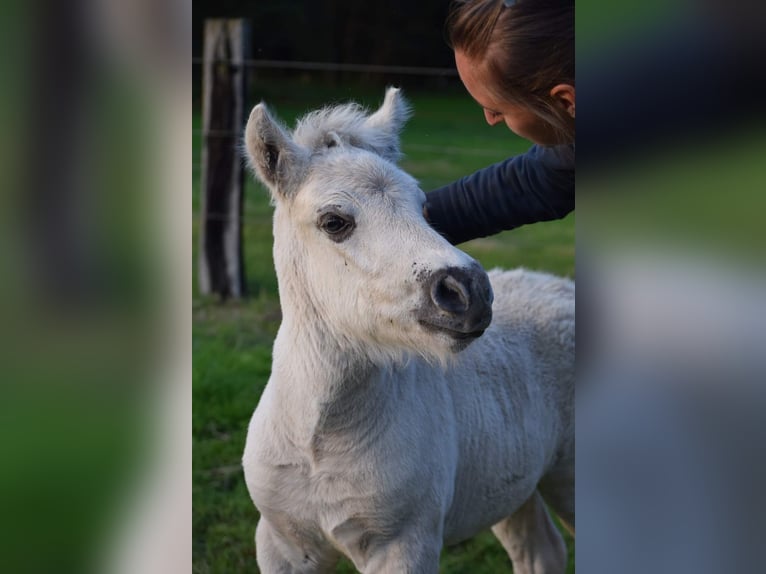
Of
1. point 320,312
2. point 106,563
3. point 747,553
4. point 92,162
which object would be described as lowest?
point 106,563

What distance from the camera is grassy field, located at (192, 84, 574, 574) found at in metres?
2.52

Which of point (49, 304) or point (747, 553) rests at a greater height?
point (49, 304)

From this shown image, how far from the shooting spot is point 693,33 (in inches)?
63.3

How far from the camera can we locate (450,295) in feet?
5.47

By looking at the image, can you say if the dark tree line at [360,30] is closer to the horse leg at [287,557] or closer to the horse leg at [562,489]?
the horse leg at [562,489]

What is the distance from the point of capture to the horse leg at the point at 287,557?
1.96 metres

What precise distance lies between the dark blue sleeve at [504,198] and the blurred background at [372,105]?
1.17 ft

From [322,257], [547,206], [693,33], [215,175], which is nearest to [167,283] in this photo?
[322,257]

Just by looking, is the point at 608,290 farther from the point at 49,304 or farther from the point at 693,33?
the point at 49,304

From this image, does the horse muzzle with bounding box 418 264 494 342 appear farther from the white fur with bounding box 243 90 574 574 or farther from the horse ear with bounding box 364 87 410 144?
the horse ear with bounding box 364 87 410 144

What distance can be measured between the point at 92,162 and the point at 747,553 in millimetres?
1434

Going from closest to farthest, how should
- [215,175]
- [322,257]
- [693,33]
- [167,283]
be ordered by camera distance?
1. [693,33]
2. [322,257]
3. [167,283]
4. [215,175]

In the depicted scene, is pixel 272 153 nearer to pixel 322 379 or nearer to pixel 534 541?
pixel 322 379

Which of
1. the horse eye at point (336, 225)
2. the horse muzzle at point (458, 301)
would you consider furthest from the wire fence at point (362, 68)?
the horse muzzle at point (458, 301)
